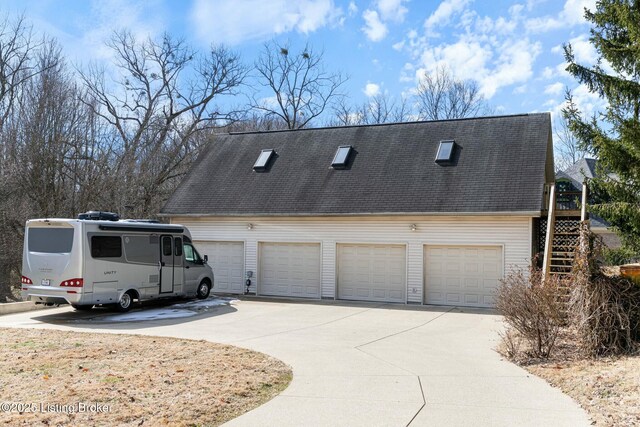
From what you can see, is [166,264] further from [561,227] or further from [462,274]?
[561,227]

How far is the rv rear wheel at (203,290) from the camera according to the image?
17.4 metres

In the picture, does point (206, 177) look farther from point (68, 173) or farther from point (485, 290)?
point (485, 290)

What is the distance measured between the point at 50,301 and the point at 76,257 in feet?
4.39

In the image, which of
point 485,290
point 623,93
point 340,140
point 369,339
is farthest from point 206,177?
point 623,93

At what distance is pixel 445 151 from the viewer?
1845 centimetres

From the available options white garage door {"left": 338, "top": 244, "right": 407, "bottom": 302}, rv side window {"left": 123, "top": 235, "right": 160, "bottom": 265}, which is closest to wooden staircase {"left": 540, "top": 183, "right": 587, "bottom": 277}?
white garage door {"left": 338, "top": 244, "right": 407, "bottom": 302}

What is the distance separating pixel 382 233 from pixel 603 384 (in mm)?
10679

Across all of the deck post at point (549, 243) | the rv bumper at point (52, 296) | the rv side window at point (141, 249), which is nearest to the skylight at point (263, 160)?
the rv side window at point (141, 249)

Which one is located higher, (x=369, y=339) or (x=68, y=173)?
(x=68, y=173)

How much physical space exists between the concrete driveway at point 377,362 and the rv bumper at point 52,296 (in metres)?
0.51

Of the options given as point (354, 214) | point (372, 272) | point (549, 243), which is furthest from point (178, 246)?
point (549, 243)

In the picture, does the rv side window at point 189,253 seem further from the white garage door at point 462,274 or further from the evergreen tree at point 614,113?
the evergreen tree at point 614,113

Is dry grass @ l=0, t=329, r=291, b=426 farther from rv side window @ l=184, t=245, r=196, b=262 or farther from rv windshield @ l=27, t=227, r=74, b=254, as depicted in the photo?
rv side window @ l=184, t=245, r=196, b=262

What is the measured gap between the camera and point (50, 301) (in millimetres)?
13438
